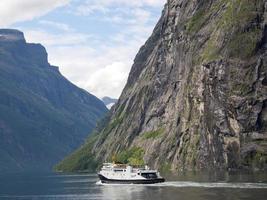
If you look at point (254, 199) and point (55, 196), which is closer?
point (254, 199)

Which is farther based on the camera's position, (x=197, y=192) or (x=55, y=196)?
(x=55, y=196)

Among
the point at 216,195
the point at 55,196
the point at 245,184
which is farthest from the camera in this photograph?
the point at 55,196

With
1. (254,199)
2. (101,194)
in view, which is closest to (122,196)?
(101,194)

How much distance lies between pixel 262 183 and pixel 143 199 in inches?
1373

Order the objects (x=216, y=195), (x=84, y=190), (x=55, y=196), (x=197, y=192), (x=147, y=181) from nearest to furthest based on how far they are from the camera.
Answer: (x=216, y=195) < (x=197, y=192) < (x=55, y=196) < (x=84, y=190) < (x=147, y=181)

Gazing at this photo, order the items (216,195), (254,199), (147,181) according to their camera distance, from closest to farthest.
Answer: (254,199) < (216,195) < (147,181)

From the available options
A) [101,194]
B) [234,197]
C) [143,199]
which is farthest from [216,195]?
[101,194]

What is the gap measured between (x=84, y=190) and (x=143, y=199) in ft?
165

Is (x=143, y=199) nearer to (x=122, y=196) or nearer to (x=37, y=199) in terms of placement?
(x=122, y=196)

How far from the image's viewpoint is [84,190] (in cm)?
18712

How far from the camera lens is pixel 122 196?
154 metres

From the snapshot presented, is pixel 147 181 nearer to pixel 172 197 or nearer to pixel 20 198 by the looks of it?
pixel 20 198

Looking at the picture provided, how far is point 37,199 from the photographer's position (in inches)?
6329

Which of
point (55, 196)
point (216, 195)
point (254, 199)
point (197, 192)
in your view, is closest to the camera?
point (254, 199)
